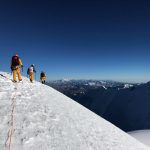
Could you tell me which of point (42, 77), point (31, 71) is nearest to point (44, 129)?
point (31, 71)

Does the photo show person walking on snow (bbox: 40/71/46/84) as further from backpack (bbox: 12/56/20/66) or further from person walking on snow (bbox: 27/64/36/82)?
backpack (bbox: 12/56/20/66)

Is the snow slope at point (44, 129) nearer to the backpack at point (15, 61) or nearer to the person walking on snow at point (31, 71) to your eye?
the backpack at point (15, 61)

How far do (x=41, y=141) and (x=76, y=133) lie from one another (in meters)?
2.78

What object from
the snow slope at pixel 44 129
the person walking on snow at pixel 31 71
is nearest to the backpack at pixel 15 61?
the person walking on snow at pixel 31 71

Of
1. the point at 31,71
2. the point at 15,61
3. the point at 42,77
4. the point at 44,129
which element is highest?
the point at 15,61

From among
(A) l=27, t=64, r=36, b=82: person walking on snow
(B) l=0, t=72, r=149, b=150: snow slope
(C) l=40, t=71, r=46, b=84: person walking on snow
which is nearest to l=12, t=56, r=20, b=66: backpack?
(A) l=27, t=64, r=36, b=82: person walking on snow

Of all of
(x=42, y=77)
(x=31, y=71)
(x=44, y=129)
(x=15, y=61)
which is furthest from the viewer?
(x=42, y=77)

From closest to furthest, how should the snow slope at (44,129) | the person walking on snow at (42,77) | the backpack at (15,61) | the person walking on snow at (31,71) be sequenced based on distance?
the snow slope at (44,129), the backpack at (15,61), the person walking on snow at (31,71), the person walking on snow at (42,77)

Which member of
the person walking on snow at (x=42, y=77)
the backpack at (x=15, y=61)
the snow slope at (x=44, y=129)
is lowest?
the snow slope at (x=44, y=129)

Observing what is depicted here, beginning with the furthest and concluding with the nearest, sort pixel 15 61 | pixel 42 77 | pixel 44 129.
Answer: pixel 42 77
pixel 15 61
pixel 44 129

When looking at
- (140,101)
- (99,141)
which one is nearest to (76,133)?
(99,141)

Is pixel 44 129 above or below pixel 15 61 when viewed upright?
below

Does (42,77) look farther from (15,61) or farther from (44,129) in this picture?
(44,129)

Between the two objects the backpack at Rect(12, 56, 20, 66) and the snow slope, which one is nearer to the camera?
the snow slope
